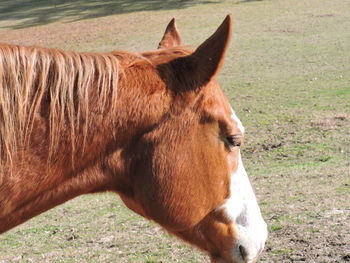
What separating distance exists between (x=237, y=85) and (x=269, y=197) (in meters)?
7.28

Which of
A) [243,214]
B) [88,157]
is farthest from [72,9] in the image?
[88,157]

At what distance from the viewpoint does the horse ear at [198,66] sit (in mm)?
2666

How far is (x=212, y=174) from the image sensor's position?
9.43 feet

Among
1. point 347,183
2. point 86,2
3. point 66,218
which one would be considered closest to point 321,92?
point 347,183

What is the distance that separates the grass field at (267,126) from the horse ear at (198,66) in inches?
95.8

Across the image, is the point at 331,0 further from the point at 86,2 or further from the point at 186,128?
the point at 186,128

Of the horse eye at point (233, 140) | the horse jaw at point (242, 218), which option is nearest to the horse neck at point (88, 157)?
the horse eye at point (233, 140)

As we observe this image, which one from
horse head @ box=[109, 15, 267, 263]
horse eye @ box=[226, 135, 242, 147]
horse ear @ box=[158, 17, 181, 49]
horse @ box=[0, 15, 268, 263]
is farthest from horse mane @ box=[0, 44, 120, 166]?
horse ear @ box=[158, 17, 181, 49]

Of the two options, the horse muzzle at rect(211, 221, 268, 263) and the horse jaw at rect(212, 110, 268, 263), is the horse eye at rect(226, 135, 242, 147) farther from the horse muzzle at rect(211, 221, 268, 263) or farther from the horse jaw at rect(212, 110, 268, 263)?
the horse muzzle at rect(211, 221, 268, 263)

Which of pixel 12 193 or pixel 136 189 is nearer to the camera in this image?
pixel 12 193

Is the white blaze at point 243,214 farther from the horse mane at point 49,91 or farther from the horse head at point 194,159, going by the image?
the horse mane at point 49,91

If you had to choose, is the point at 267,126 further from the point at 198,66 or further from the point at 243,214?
the point at 198,66

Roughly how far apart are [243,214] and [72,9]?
25.0 meters

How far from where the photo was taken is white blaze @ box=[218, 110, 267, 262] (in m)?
3.01
